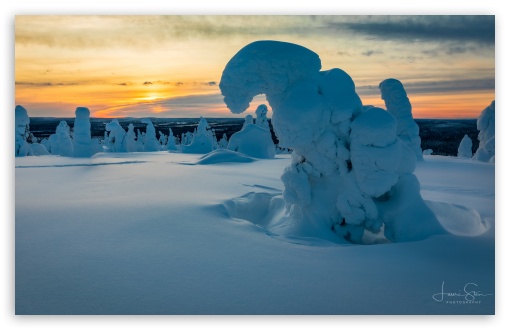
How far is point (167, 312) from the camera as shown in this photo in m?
3.83

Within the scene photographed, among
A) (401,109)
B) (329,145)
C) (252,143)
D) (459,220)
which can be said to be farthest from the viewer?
(252,143)

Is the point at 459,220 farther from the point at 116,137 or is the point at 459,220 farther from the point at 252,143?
the point at 116,137

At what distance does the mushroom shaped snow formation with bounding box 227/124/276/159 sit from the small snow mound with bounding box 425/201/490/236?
555 inches

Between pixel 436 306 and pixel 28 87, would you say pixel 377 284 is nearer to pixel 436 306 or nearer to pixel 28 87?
pixel 436 306

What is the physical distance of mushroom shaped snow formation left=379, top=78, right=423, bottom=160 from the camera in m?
16.2

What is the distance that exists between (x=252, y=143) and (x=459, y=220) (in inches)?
596

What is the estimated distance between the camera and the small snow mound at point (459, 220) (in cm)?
568

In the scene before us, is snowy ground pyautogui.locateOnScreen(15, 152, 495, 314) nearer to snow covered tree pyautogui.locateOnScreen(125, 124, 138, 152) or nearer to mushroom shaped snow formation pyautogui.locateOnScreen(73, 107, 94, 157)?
mushroom shaped snow formation pyautogui.locateOnScreen(73, 107, 94, 157)

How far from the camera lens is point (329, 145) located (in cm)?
580

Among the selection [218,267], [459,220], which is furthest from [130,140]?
[218,267]

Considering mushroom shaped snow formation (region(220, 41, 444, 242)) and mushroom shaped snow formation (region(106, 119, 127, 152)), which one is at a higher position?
mushroom shaped snow formation (region(106, 119, 127, 152))

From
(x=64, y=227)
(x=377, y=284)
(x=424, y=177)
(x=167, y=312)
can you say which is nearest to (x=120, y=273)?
(x=167, y=312)

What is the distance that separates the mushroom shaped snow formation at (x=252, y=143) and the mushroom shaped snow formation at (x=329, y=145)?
580 inches

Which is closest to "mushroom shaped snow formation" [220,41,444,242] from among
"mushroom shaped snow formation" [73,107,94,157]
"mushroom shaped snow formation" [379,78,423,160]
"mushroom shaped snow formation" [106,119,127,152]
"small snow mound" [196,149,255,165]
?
"small snow mound" [196,149,255,165]
